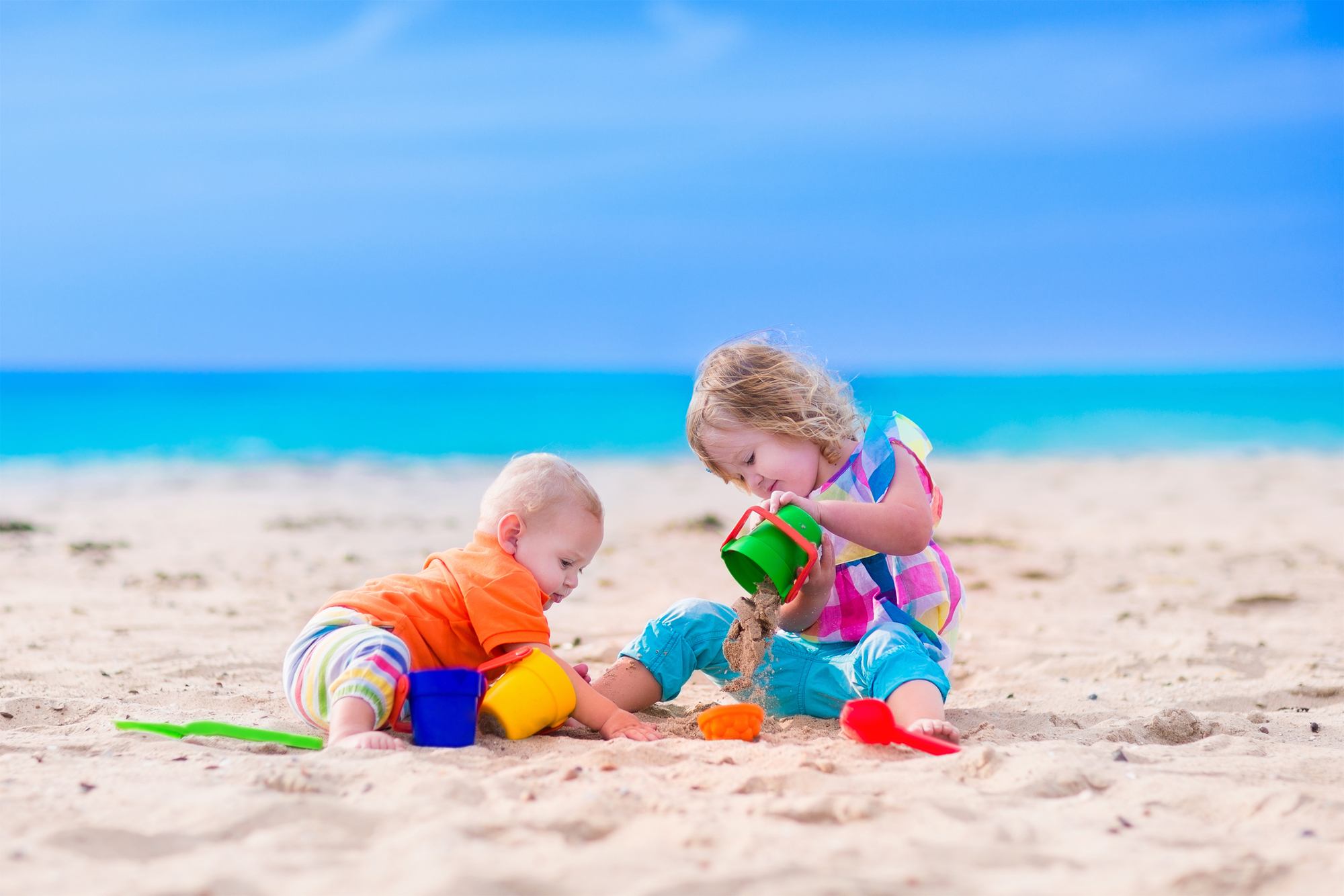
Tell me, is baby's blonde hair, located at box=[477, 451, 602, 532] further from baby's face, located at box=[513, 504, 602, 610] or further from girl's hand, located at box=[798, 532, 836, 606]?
girl's hand, located at box=[798, 532, 836, 606]

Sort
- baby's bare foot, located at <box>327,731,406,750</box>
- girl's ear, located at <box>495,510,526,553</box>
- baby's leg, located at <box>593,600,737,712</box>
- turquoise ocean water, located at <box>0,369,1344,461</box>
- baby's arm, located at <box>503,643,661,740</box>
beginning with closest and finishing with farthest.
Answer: baby's bare foot, located at <box>327,731,406,750</box>
baby's arm, located at <box>503,643,661,740</box>
girl's ear, located at <box>495,510,526,553</box>
baby's leg, located at <box>593,600,737,712</box>
turquoise ocean water, located at <box>0,369,1344,461</box>

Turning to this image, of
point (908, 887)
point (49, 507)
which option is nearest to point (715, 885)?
point (908, 887)

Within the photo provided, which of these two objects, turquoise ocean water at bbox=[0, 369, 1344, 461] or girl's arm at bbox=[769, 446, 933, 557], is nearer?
girl's arm at bbox=[769, 446, 933, 557]

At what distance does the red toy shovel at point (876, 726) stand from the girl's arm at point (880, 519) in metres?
0.50

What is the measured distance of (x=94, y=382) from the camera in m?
50.4

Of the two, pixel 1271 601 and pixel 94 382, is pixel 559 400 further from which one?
pixel 1271 601

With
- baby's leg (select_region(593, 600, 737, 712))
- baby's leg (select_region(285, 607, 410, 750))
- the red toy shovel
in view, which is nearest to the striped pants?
baby's leg (select_region(285, 607, 410, 750))

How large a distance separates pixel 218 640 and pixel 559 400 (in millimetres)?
34246

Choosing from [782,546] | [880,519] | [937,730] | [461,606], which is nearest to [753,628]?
[782,546]

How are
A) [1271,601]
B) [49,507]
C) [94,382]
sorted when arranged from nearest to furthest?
[1271,601] < [49,507] < [94,382]

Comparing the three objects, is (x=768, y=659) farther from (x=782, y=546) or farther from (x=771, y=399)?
(x=771, y=399)

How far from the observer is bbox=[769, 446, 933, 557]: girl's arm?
10.6ft

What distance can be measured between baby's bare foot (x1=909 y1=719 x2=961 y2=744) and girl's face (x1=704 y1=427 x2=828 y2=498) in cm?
83

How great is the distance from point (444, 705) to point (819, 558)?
3.96 ft
